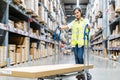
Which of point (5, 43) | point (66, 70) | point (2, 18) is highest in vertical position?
point (2, 18)

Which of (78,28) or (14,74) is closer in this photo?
(14,74)

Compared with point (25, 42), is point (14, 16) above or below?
above

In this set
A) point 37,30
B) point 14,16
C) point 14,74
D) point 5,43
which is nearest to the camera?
point 14,74

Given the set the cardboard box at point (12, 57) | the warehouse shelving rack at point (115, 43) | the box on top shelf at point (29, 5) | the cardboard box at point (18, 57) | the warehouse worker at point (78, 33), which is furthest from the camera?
the warehouse shelving rack at point (115, 43)

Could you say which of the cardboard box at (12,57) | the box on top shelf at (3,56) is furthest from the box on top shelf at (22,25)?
the box on top shelf at (3,56)

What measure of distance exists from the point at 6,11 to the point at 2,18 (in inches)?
7.7

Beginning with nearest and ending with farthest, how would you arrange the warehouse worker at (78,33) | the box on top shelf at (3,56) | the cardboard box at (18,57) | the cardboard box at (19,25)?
the warehouse worker at (78,33)
the box on top shelf at (3,56)
the cardboard box at (18,57)
the cardboard box at (19,25)

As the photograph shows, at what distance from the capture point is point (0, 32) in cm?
663

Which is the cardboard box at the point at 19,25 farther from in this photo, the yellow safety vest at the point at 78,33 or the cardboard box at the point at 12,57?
the yellow safety vest at the point at 78,33

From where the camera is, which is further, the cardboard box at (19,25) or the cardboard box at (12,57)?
the cardboard box at (19,25)

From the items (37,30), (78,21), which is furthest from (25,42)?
(78,21)

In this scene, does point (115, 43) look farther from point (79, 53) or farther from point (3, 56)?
point (79, 53)

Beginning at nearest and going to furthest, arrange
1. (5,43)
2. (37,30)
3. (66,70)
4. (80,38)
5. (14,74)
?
(14,74), (66,70), (80,38), (5,43), (37,30)

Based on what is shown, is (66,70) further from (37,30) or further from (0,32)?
(37,30)
